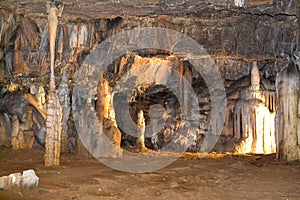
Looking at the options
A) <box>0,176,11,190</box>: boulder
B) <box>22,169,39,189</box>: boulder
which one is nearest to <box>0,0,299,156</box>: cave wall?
<box>22,169,39,189</box>: boulder

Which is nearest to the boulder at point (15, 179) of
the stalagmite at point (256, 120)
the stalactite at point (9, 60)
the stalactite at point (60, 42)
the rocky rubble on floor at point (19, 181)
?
the rocky rubble on floor at point (19, 181)

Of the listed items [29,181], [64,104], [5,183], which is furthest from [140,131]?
[5,183]

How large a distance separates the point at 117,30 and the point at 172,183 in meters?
5.72

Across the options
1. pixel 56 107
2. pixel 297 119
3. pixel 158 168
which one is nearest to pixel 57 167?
pixel 56 107

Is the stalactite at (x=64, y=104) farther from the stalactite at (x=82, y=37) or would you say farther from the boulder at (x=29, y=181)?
the boulder at (x=29, y=181)

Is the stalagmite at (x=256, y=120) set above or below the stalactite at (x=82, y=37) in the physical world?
below

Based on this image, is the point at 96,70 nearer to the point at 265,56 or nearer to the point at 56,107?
the point at 56,107

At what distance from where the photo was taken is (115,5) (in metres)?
8.70

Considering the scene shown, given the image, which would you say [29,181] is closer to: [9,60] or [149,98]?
[9,60]

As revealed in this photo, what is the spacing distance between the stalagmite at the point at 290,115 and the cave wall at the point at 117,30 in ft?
5.52

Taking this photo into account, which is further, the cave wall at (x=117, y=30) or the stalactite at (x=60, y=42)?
the stalactite at (x=60, y=42)

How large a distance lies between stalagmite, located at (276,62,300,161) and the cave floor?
384 millimetres

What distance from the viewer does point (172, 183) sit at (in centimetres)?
622

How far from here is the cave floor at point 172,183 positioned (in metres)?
5.24
